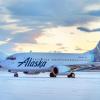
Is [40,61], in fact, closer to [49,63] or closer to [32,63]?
[32,63]

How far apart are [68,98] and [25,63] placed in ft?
116

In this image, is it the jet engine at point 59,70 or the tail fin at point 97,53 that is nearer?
the jet engine at point 59,70

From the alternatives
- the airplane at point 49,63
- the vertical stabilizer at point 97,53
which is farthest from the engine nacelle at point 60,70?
the vertical stabilizer at point 97,53

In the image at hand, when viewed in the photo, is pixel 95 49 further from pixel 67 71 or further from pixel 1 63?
pixel 1 63

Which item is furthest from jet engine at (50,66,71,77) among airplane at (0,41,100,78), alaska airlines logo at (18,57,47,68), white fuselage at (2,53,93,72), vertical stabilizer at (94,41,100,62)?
vertical stabilizer at (94,41,100,62)

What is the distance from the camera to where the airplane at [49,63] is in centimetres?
5541

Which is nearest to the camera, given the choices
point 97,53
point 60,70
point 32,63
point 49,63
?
point 32,63

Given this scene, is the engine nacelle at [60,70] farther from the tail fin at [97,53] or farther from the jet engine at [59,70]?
the tail fin at [97,53]

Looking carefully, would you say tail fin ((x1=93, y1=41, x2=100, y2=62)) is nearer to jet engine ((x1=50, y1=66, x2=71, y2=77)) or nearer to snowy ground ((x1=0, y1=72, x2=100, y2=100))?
jet engine ((x1=50, y1=66, x2=71, y2=77))

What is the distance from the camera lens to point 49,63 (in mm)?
56781

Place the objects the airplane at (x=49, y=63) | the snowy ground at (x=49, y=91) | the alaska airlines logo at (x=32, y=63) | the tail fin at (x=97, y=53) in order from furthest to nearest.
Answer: the tail fin at (x=97, y=53) → the airplane at (x=49, y=63) → the alaska airlines logo at (x=32, y=63) → the snowy ground at (x=49, y=91)

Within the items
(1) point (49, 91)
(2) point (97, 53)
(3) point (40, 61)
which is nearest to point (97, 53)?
(2) point (97, 53)

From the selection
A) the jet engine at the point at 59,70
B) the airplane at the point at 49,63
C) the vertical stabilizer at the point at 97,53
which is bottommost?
the jet engine at the point at 59,70

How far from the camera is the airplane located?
55.4 meters
